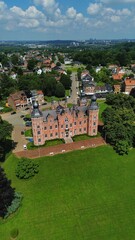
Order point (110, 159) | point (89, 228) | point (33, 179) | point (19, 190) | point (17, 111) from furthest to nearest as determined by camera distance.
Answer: point (17, 111) < point (110, 159) < point (33, 179) < point (19, 190) < point (89, 228)

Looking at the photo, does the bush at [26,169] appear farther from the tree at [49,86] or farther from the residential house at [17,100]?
the tree at [49,86]

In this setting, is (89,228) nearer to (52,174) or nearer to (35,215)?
(35,215)

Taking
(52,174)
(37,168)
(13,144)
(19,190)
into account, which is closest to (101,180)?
(52,174)

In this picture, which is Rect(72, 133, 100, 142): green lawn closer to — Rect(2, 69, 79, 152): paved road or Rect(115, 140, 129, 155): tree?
Rect(115, 140, 129, 155): tree

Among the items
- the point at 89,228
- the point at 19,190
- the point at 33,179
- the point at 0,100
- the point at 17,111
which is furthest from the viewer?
the point at 0,100

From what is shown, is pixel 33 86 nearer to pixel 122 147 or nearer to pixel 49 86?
pixel 49 86

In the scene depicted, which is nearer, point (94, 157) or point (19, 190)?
point (19, 190)
